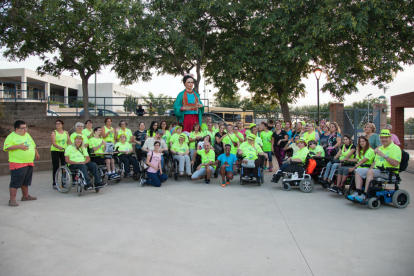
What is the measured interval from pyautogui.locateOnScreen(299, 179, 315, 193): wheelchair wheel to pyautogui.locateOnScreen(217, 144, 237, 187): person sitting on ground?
5.84 feet

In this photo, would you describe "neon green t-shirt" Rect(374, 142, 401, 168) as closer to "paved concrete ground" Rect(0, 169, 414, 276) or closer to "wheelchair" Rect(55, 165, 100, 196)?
"paved concrete ground" Rect(0, 169, 414, 276)

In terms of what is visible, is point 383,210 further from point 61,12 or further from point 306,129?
point 61,12

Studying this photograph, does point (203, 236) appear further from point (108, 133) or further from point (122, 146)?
point (108, 133)

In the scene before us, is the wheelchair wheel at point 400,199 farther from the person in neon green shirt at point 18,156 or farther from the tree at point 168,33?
the tree at point 168,33

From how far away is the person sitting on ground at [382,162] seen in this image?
19.3ft

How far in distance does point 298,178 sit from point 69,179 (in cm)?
535

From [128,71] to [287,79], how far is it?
902 cm

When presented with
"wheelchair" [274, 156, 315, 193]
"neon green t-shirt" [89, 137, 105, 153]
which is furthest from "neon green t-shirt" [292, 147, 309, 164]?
"neon green t-shirt" [89, 137, 105, 153]

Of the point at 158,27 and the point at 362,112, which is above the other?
the point at 158,27

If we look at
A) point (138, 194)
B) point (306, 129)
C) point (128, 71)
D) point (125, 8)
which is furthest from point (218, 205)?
point (128, 71)

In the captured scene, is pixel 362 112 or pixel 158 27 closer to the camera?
pixel 158 27

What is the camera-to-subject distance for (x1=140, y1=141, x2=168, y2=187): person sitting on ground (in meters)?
8.12

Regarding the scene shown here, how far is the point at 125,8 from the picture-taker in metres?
14.0

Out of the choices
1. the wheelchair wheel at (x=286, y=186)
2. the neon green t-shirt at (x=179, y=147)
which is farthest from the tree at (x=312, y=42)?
the wheelchair wheel at (x=286, y=186)
